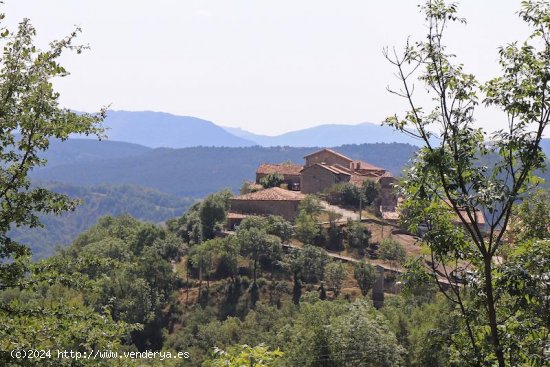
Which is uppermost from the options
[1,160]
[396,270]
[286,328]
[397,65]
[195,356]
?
[397,65]

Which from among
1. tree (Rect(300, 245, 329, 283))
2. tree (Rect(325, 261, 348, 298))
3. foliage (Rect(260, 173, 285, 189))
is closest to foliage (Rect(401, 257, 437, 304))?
tree (Rect(325, 261, 348, 298))

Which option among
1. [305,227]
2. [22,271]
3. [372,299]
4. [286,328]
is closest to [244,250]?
[305,227]

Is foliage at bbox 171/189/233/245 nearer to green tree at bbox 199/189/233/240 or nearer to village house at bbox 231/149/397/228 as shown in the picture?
green tree at bbox 199/189/233/240

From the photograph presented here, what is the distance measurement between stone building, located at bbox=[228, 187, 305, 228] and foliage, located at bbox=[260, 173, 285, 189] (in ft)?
26.1

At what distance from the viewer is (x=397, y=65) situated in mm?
8750

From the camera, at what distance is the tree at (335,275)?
50719 millimetres

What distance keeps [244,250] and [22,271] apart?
45353 mm

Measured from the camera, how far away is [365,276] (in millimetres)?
50875

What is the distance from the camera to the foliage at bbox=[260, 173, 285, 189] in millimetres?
72688

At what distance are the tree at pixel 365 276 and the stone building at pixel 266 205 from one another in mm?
12997

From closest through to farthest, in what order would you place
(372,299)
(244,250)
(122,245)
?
1. (372,299)
2. (244,250)
3. (122,245)

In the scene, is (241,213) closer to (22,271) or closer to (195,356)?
(195,356)

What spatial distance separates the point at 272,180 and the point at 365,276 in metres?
24.9

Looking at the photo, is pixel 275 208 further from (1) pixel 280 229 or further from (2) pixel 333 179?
(2) pixel 333 179
